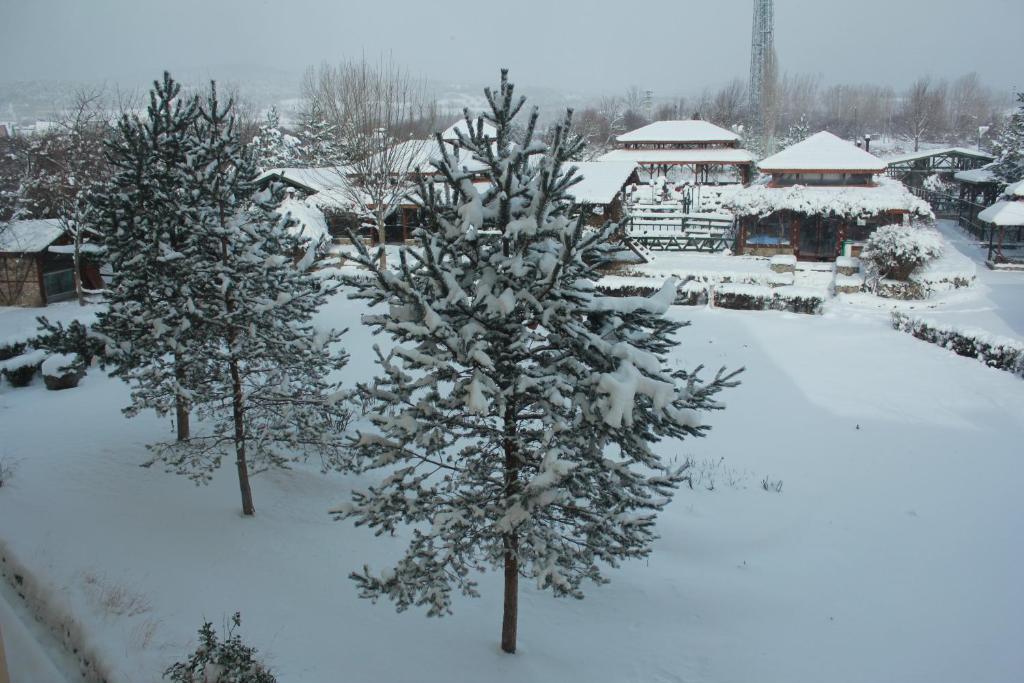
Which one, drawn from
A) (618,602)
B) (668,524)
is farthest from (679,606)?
(668,524)

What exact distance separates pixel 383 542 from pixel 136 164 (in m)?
7.06

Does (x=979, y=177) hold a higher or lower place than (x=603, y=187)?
higher

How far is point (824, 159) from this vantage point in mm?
30531

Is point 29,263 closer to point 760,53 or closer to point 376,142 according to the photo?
point 376,142

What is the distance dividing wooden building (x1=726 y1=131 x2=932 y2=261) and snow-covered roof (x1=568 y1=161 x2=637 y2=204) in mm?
5023

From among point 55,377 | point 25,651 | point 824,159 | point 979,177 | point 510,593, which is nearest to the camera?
point 25,651

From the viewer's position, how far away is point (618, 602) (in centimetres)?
874

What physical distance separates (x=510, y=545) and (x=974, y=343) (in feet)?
53.3

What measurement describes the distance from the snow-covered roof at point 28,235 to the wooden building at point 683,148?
33.0 meters

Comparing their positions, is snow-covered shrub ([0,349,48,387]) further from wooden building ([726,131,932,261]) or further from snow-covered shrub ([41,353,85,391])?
wooden building ([726,131,932,261])

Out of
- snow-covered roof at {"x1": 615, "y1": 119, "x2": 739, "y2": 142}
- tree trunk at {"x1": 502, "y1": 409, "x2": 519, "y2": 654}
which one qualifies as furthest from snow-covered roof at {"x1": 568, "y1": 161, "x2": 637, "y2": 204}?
tree trunk at {"x1": 502, "y1": 409, "x2": 519, "y2": 654}

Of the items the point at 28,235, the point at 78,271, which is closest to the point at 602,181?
the point at 78,271

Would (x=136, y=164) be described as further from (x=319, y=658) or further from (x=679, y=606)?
(x=679, y=606)

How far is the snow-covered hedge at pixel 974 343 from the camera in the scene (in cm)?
1617
